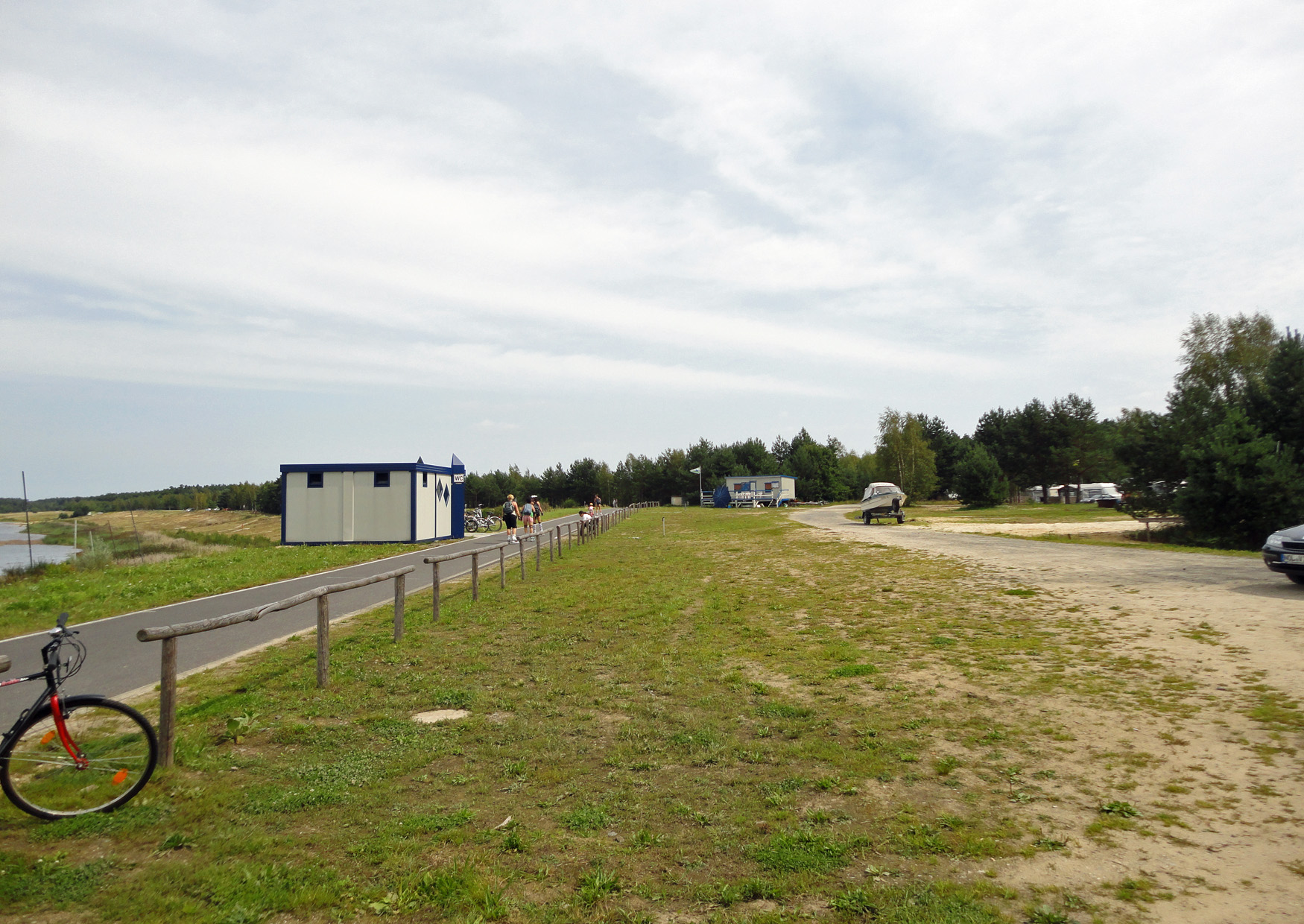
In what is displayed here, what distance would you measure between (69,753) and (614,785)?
11.2 feet

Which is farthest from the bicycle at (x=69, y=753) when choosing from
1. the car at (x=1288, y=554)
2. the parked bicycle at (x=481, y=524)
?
the parked bicycle at (x=481, y=524)

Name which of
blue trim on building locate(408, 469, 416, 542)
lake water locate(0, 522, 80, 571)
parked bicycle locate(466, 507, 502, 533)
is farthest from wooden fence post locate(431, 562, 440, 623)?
parked bicycle locate(466, 507, 502, 533)

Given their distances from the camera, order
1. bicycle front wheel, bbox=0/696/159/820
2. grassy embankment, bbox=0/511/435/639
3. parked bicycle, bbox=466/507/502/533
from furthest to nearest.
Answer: parked bicycle, bbox=466/507/502/533 → grassy embankment, bbox=0/511/435/639 → bicycle front wheel, bbox=0/696/159/820

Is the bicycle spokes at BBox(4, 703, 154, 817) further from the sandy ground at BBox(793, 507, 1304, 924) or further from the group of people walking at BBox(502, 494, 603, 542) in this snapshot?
the group of people walking at BBox(502, 494, 603, 542)

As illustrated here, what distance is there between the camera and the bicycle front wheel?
4426 millimetres

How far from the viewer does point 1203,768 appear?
489cm

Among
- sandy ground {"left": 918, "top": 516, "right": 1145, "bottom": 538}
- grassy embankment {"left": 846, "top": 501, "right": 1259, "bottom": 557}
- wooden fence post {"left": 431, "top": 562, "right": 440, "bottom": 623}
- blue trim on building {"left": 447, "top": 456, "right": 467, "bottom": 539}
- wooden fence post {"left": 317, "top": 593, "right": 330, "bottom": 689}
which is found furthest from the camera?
blue trim on building {"left": 447, "top": 456, "right": 467, "bottom": 539}

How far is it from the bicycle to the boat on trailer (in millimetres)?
37957

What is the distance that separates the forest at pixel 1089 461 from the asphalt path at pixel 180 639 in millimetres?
25882

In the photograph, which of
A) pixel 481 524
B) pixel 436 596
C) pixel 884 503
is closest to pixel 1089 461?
pixel 884 503

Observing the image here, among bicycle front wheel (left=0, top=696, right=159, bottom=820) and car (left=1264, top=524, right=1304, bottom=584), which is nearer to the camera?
bicycle front wheel (left=0, top=696, right=159, bottom=820)

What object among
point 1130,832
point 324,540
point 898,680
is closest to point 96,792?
point 1130,832

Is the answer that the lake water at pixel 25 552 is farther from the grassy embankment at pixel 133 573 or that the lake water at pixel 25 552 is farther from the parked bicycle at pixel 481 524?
the parked bicycle at pixel 481 524

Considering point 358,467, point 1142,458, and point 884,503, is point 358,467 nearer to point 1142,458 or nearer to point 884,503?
point 884,503
